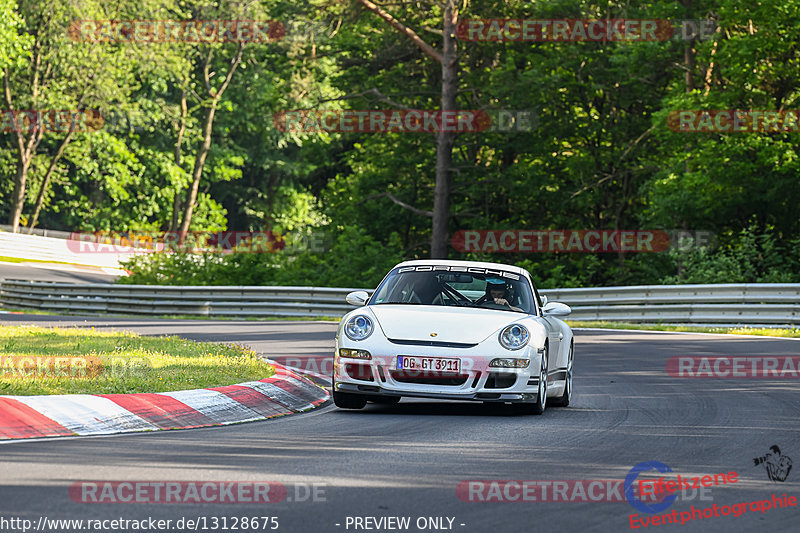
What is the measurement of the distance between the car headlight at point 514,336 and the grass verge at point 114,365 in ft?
8.63

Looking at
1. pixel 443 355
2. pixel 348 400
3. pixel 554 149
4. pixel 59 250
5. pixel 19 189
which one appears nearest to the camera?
pixel 443 355

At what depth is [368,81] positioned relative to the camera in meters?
40.0

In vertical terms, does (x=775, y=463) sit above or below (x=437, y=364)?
below

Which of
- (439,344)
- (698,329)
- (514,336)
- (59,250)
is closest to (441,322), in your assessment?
(439,344)

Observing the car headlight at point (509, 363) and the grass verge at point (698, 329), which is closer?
the car headlight at point (509, 363)

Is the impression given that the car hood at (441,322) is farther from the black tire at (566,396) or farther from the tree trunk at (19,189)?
the tree trunk at (19,189)

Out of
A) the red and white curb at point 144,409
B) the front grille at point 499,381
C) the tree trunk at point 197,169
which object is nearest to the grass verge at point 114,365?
the red and white curb at point 144,409

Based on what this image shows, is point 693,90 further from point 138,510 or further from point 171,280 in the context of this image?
point 138,510

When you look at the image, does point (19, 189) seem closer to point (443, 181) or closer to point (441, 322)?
point (443, 181)

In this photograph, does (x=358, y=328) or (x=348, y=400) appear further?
(x=348, y=400)

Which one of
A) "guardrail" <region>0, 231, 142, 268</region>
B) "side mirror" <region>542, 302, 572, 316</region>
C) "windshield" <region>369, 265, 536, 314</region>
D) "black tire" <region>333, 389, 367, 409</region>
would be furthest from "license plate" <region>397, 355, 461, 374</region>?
"guardrail" <region>0, 231, 142, 268</region>

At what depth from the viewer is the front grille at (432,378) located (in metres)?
10.0

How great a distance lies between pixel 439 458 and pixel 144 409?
2.77 m

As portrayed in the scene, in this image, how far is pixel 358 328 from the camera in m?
10.4
